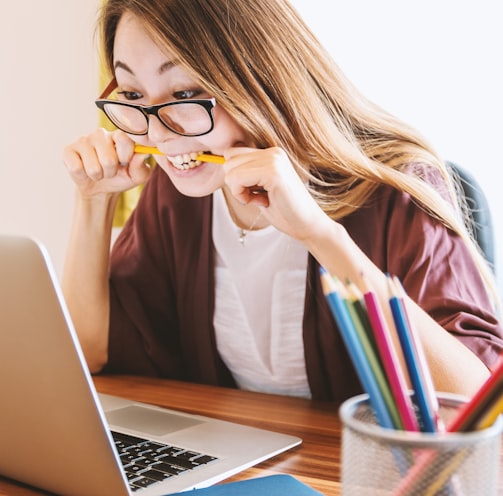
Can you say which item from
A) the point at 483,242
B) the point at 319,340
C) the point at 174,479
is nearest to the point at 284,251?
the point at 319,340

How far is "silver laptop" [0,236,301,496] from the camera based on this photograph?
575 mm

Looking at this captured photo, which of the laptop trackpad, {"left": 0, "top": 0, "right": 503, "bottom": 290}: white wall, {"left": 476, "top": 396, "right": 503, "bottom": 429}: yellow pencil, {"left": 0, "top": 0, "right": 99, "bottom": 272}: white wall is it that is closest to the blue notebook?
the laptop trackpad

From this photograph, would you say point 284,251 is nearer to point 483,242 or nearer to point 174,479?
point 483,242

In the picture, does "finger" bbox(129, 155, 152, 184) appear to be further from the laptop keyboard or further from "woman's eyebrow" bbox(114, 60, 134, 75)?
the laptop keyboard

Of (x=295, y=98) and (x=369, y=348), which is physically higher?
(x=295, y=98)

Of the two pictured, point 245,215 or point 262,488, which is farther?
point 245,215

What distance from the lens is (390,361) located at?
1.35ft

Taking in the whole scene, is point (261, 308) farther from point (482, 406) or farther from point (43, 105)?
point (43, 105)

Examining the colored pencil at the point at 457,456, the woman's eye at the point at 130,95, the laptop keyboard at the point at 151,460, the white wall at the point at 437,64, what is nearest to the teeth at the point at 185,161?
the woman's eye at the point at 130,95

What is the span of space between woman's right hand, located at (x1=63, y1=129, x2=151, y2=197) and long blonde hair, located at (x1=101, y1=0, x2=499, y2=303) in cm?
14

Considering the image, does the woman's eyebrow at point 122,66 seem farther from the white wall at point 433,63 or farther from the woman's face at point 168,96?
the white wall at point 433,63

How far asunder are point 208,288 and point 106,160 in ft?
0.89

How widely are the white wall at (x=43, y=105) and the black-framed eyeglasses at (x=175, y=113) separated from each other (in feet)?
4.54

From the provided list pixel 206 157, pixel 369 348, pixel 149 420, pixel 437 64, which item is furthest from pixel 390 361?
pixel 437 64
